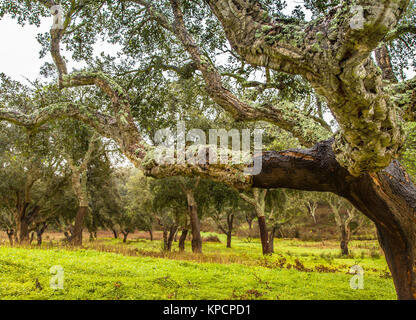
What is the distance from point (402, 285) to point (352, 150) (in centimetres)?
258

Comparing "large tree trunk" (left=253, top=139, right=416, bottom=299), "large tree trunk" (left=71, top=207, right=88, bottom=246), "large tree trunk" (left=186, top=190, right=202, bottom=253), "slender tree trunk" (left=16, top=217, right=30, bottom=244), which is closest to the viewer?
"large tree trunk" (left=253, top=139, right=416, bottom=299)

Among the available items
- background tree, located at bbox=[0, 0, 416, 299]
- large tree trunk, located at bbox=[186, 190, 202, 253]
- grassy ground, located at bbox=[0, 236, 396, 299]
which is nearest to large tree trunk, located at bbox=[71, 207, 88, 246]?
large tree trunk, located at bbox=[186, 190, 202, 253]

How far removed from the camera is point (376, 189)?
404 centimetres

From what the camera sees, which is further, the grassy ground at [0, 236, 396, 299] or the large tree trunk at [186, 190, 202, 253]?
the large tree trunk at [186, 190, 202, 253]

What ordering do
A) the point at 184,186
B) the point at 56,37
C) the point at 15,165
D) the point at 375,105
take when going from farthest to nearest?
the point at 15,165, the point at 184,186, the point at 56,37, the point at 375,105

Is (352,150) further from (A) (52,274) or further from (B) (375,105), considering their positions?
(A) (52,274)

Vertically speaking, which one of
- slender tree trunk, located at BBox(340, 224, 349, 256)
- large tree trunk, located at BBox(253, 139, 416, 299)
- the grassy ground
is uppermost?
large tree trunk, located at BBox(253, 139, 416, 299)

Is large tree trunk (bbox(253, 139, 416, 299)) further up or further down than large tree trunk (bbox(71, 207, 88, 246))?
further up

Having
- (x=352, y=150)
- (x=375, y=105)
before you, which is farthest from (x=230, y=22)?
(x=352, y=150)

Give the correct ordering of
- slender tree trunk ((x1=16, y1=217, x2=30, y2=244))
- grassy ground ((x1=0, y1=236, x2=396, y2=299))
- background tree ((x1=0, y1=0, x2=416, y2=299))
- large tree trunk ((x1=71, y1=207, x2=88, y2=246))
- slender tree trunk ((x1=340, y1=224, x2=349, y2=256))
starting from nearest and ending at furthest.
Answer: background tree ((x1=0, y1=0, x2=416, y2=299)), grassy ground ((x1=0, y1=236, x2=396, y2=299)), large tree trunk ((x1=71, y1=207, x2=88, y2=246)), slender tree trunk ((x1=16, y1=217, x2=30, y2=244)), slender tree trunk ((x1=340, y1=224, x2=349, y2=256))

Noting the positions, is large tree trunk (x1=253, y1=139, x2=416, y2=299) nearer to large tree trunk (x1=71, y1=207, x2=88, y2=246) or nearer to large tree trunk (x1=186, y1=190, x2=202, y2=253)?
large tree trunk (x1=186, y1=190, x2=202, y2=253)

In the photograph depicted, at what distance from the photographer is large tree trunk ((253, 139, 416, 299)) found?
405 centimetres

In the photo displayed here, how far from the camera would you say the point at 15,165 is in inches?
805

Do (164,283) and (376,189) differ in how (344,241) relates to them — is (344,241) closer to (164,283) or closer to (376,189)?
(164,283)
